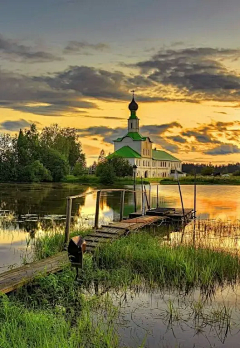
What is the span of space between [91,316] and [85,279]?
2028 mm

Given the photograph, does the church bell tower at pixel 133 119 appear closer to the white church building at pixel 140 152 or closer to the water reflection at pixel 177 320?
the white church building at pixel 140 152

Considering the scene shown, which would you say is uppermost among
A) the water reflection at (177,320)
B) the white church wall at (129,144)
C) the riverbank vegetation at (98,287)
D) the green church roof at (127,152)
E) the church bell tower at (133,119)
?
the church bell tower at (133,119)

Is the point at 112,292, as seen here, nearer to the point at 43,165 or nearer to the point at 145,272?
the point at 145,272

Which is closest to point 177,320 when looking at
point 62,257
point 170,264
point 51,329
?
point 51,329

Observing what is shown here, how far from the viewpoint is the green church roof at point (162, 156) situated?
372ft

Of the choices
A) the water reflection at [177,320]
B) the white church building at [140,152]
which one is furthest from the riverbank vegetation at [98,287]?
the white church building at [140,152]

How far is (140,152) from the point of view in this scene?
103 metres

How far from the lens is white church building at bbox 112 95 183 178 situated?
10019cm

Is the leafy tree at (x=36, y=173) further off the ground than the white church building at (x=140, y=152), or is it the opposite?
the white church building at (x=140, y=152)

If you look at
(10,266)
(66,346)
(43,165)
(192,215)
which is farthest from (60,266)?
(43,165)

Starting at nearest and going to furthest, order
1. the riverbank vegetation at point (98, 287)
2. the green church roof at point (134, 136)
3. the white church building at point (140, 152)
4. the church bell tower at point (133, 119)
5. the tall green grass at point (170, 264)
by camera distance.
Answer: the riverbank vegetation at point (98, 287) → the tall green grass at point (170, 264) → the white church building at point (140, 152) → the green church roof at point (134, 136) → the church bell tower at point (133, 119)

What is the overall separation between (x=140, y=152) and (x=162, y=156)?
16241mm

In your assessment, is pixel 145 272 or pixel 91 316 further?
pixel 145 272

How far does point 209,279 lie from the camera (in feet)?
28.0
